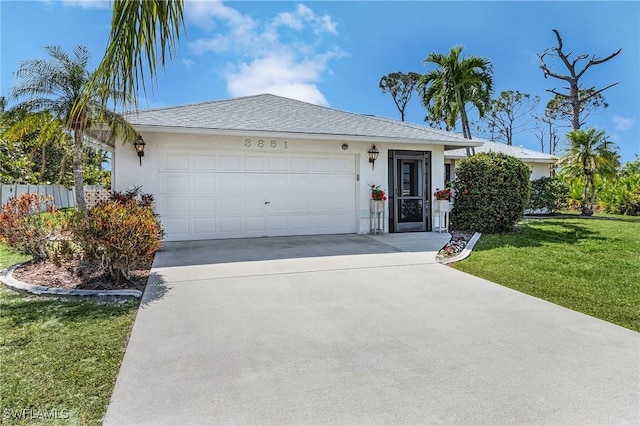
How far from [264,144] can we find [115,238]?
5755 mm

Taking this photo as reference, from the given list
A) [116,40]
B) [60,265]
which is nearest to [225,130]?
[60,265]

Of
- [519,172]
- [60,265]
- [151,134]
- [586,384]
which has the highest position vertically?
[151,134]

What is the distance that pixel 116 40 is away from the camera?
2.29m

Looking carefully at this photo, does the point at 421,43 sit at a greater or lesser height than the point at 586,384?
greater

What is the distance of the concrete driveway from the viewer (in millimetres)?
2564

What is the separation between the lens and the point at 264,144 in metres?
10.4

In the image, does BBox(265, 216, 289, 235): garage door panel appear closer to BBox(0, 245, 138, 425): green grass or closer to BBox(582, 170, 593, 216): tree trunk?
BBox(0, 245, 138, 425): green grass

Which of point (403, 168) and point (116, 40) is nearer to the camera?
point (116, 40)

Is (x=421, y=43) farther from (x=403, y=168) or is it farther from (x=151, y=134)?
(x=151, y=134)

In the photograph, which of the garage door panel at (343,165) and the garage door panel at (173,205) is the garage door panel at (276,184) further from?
the garage door panel at (173,205)

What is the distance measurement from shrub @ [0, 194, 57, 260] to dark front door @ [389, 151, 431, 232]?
8.66 m

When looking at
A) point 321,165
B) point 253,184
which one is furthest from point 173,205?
point 321,165

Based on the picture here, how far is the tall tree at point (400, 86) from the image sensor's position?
3347cm

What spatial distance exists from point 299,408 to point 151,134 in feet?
27.9
